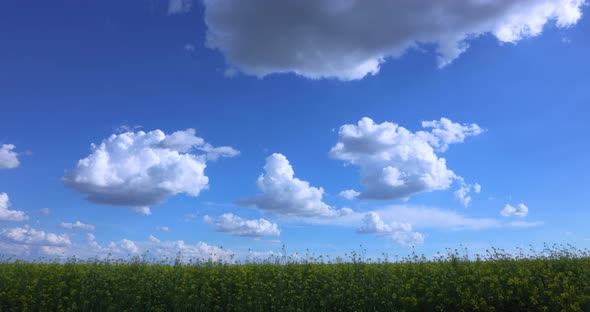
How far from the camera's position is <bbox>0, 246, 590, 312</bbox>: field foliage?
12867 millimetres

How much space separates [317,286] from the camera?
1429 centimetres

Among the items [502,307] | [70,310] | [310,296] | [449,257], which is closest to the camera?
[502,307]

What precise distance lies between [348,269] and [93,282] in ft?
28.8

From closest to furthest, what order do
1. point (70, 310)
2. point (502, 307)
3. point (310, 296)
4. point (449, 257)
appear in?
1. point (502, 307)
2. point (310, 296)
3. point (70, 310)
4. point (449, 257)

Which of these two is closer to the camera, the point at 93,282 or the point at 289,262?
the point at 93,282

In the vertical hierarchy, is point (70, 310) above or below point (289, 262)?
below

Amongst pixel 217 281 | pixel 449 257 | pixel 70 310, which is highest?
pixel 449 257

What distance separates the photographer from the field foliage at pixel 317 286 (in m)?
12.9

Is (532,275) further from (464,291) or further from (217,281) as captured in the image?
(217,281)

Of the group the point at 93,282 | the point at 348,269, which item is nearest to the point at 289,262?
the point at 348,269

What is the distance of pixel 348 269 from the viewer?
51.1 ft

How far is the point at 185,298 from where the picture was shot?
1445 cm

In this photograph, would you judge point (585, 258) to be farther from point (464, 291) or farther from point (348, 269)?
point (348, 269)

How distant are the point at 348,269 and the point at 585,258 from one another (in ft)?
26.5
